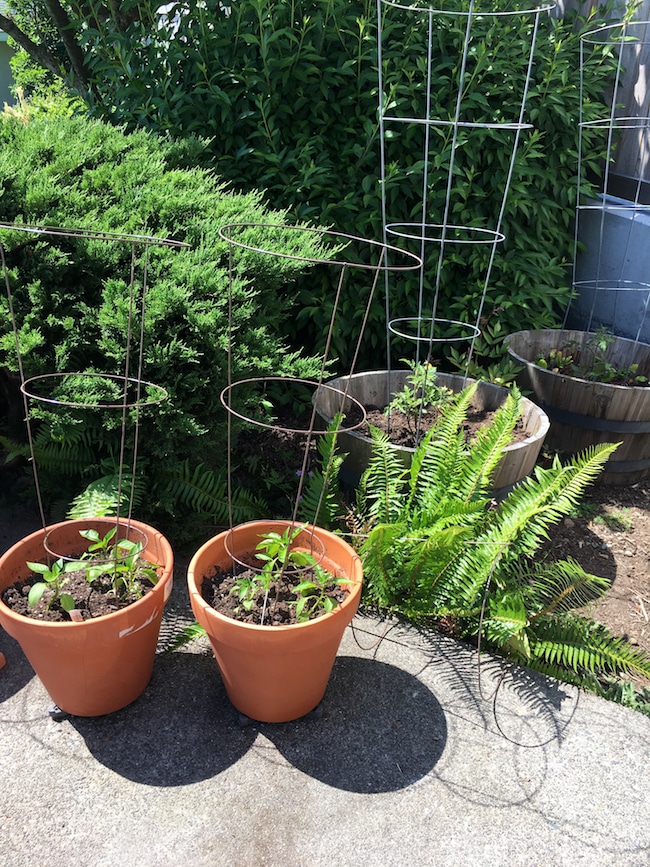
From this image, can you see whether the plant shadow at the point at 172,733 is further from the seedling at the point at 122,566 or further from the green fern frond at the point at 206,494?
the green fern frond at the point at 206,494

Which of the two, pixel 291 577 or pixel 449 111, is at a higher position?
pixel 449 111

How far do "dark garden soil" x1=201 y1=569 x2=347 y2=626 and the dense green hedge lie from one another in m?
2.21

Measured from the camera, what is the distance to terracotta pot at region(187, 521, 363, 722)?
214cm

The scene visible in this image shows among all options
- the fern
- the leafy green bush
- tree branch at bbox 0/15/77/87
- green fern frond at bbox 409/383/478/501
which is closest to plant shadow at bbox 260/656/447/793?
the fern

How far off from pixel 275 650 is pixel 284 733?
0.45 m

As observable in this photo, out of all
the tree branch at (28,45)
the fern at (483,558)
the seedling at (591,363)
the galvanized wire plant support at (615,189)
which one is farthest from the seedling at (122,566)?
the tree branch at (28,45)

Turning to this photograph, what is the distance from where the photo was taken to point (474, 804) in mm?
2160

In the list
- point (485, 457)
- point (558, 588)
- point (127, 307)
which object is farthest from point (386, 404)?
point (127, 307)

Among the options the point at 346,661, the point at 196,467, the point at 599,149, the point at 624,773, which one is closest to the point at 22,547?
the point at 196,467

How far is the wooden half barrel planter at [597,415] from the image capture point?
3990mm

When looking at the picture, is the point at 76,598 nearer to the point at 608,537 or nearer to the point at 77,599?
the point at 77,599

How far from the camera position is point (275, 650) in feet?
7.04

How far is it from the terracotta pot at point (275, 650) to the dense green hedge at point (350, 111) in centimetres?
225

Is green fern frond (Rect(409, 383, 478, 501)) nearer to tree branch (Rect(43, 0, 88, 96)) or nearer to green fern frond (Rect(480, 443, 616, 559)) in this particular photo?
green fern frond (Rect(480, 443, 616, 559))
